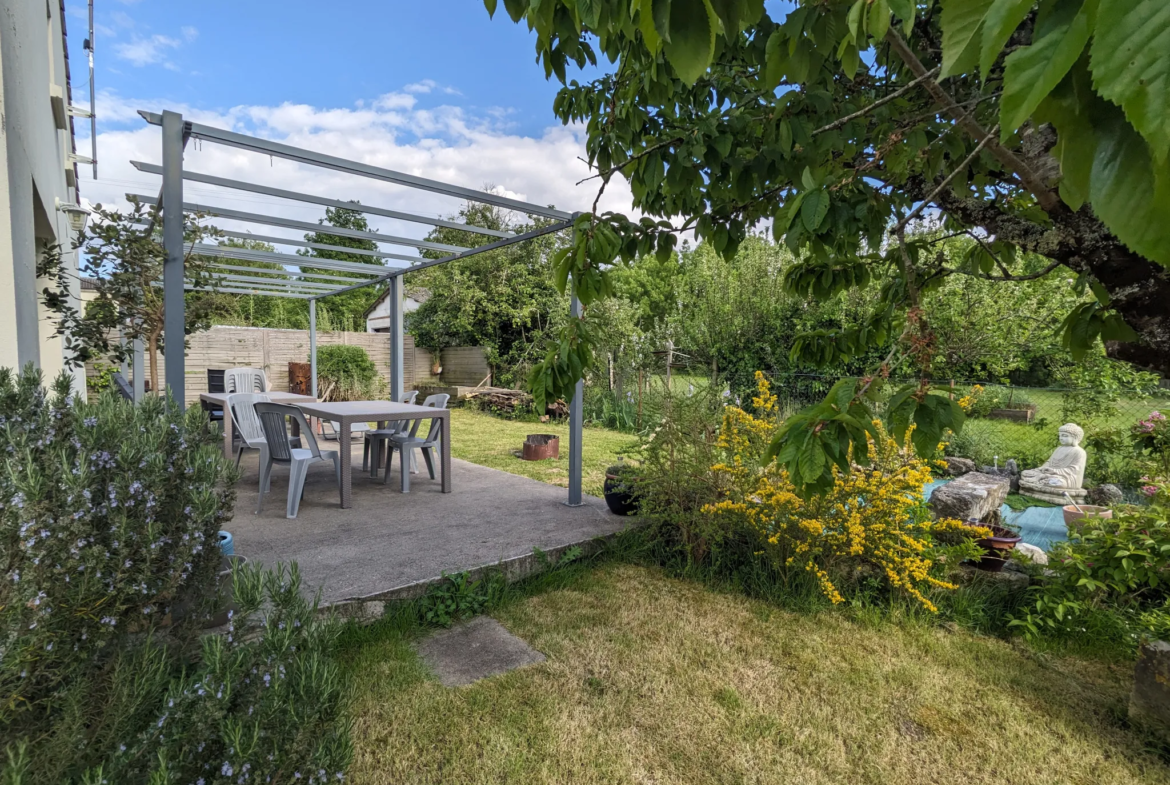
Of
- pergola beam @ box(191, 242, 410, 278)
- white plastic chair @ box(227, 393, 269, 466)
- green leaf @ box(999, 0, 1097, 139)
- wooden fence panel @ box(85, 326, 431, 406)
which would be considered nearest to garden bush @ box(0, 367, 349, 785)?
green leaf @ box(999, 0, 1097, 139)

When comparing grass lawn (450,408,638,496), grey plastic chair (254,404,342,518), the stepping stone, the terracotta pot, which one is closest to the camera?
the stepping stone

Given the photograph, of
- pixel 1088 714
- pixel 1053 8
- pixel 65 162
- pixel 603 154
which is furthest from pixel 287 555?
pixel 65 162

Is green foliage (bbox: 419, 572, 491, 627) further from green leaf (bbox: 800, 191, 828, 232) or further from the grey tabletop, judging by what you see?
green leaf (bbox: 800, 191, 828, 232)

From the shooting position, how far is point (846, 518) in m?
3.25

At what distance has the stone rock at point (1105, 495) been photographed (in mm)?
5664

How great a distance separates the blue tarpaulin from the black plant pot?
2628 millimetres

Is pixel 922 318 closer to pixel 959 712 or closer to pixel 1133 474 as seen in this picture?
pixel 959 712

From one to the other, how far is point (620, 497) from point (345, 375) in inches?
401

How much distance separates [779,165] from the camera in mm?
1960

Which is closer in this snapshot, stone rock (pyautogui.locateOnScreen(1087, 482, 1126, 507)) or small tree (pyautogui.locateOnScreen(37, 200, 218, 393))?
small tree (pyautogui.locateOnScreen(37, 200, 218, 393))

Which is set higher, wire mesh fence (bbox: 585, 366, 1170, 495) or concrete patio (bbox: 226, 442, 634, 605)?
wire mesh fence (bbox: 585, 366, 1170, 495)

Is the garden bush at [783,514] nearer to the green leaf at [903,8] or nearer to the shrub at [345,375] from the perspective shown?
the green leaf at [903,8]

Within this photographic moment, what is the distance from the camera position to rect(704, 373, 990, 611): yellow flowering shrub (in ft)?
10.4

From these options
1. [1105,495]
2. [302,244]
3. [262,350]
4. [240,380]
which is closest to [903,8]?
[302,244]
